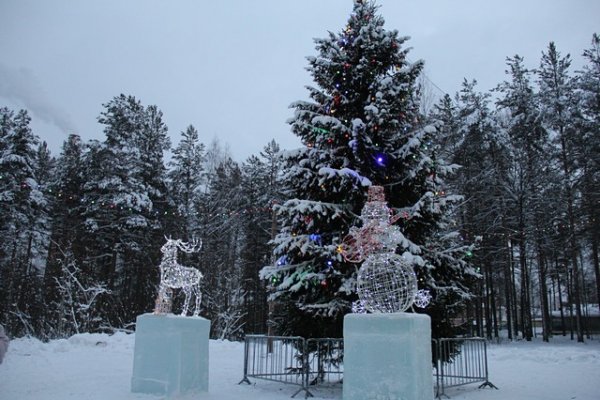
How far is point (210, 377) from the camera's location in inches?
487

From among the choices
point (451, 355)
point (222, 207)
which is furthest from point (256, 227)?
point (451, 355)

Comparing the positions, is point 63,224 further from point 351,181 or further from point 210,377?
point 351,181

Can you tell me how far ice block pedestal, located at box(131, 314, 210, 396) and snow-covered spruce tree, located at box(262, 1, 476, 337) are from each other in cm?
230

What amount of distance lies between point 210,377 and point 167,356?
376 cm

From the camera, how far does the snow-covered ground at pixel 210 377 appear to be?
9242 millimetres

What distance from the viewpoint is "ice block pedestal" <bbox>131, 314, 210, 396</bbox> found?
8930 mm

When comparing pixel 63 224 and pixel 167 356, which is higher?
pixel 63 224

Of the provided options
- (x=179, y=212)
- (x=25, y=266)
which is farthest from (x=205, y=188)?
(x=25, y=266)

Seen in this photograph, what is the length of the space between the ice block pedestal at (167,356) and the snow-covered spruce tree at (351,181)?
90.4 inches

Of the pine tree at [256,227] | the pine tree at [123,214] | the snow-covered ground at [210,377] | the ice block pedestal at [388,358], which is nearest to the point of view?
the ice block pedestal at [388,358]

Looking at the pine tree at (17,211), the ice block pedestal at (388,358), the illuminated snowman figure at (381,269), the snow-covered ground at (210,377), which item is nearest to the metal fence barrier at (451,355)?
the snow-covered ground at (210,377)

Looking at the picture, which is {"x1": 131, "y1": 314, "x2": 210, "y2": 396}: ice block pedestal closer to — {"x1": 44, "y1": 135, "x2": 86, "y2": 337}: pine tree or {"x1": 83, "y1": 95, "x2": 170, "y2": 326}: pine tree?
{"x1": 44, "y1": 135, "x2": 86, "y2": 337}: pine tree

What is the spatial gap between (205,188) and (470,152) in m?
17.7

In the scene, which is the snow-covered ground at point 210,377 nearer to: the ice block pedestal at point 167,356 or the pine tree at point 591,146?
the ice block pedestal at point 167,356
